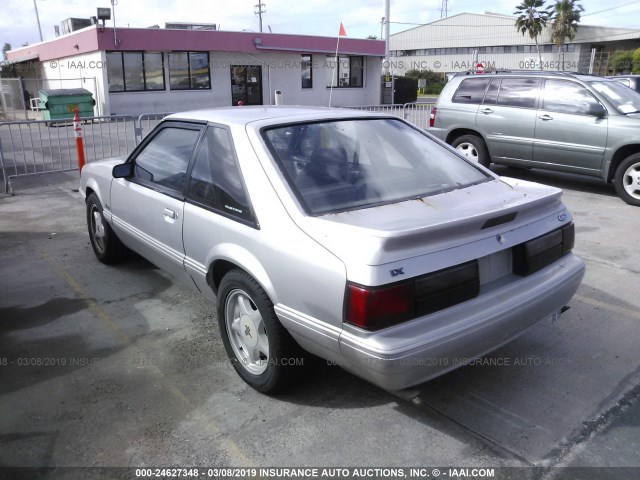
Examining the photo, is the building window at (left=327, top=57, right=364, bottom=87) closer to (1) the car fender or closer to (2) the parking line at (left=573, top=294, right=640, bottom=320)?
(2) the parking line at (left=573, top=294, right=640, bottom=320)

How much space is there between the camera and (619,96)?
8031mm

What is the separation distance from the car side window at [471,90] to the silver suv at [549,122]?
2 cm

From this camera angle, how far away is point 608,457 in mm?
2682

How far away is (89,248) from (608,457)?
5.28 meters

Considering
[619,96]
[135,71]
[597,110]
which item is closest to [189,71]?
[135,71]

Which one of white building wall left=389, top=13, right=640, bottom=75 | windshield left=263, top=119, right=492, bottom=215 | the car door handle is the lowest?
the car door handle

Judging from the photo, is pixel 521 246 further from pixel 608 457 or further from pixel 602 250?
pixel 602 250

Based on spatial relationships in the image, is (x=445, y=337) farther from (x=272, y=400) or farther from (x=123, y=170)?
(x=123, y=170)

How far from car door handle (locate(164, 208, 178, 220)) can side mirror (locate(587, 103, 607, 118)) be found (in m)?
6.38

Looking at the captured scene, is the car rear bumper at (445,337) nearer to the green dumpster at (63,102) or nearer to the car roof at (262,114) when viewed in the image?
the car roof at (262,114)

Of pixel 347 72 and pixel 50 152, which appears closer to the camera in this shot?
pixel 50 152

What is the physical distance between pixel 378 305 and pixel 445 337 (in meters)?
0.40

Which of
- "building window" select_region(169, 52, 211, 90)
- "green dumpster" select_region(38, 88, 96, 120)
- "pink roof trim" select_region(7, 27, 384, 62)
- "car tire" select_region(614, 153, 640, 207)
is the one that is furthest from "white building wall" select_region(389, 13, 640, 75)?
"car tire" select_region(614, 153, 640, 207)

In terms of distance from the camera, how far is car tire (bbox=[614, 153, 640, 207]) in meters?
7.41
